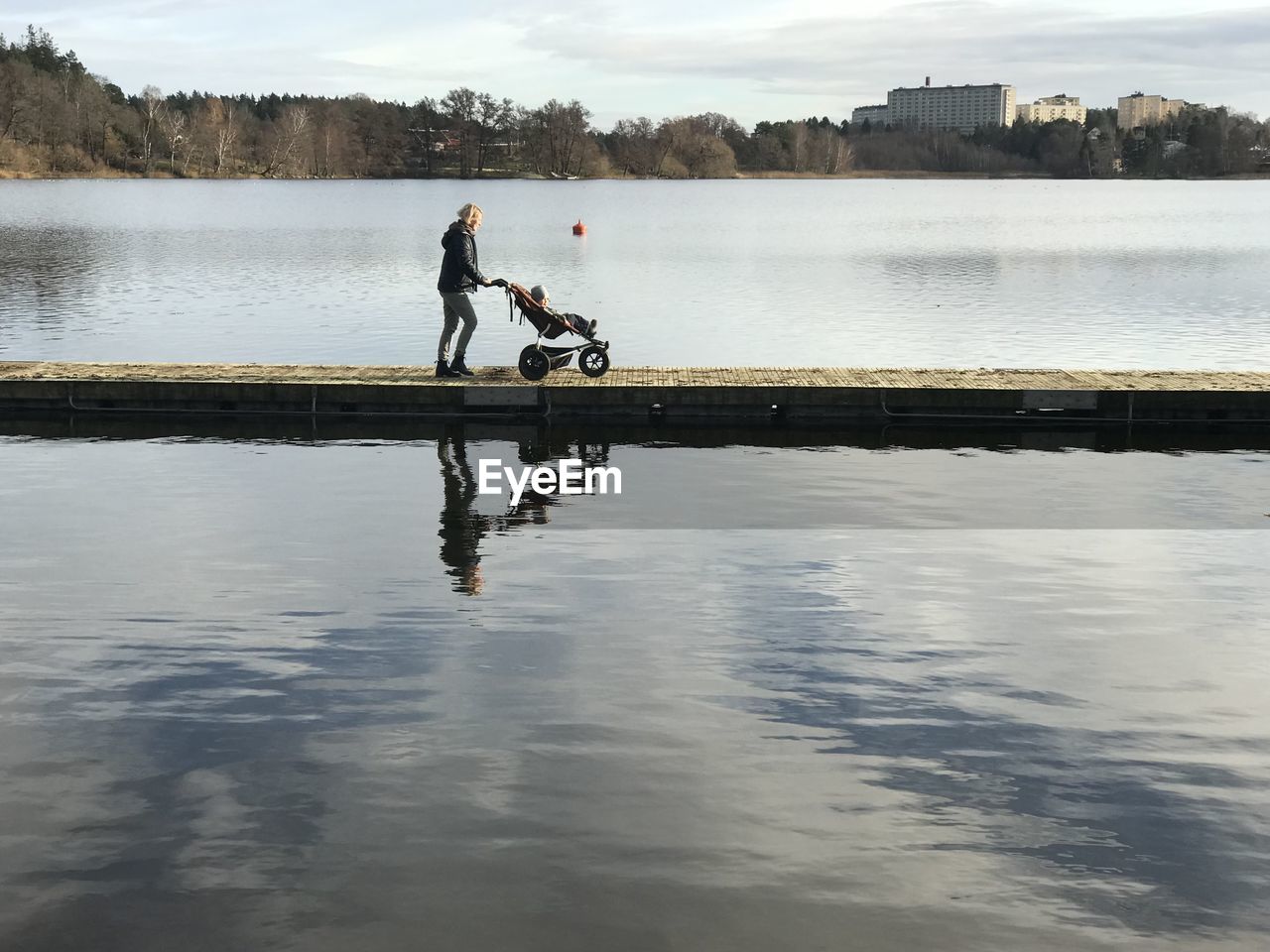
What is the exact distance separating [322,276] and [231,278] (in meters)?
2.99

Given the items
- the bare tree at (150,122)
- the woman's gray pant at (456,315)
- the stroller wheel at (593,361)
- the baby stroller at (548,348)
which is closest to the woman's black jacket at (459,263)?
the woman's gray pant at (456,315)

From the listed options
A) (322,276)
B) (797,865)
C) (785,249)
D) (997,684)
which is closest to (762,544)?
(997,684)

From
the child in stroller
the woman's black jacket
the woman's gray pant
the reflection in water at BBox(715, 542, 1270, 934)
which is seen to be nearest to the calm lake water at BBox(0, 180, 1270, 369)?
the woman's gray pant

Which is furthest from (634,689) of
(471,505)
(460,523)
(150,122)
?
Result: (150,122)

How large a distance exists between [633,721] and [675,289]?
3638 centimetres

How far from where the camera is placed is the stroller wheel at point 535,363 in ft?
65.0

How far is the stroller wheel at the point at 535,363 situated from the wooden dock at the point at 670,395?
7.9 inches

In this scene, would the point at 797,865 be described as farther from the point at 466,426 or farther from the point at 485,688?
the point at 466,426

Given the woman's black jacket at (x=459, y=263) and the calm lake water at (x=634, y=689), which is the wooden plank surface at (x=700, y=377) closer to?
the calm lake water at (x=634, y=689)

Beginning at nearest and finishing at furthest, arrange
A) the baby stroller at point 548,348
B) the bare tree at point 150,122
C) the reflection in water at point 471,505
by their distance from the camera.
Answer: the reflection in water at point 471,505
the baby stroller at point 548,348
the bare tree at point 150,122

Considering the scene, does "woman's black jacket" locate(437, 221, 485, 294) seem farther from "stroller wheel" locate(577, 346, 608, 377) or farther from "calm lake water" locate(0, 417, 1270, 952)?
"calm lake water" locate(0, 417, 1270, 952)

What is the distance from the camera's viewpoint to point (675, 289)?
44281 millimetres

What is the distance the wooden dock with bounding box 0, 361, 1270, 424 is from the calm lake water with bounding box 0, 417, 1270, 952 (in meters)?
4.34

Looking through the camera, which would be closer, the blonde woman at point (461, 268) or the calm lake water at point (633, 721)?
the calm lake water at point (633, 721)
